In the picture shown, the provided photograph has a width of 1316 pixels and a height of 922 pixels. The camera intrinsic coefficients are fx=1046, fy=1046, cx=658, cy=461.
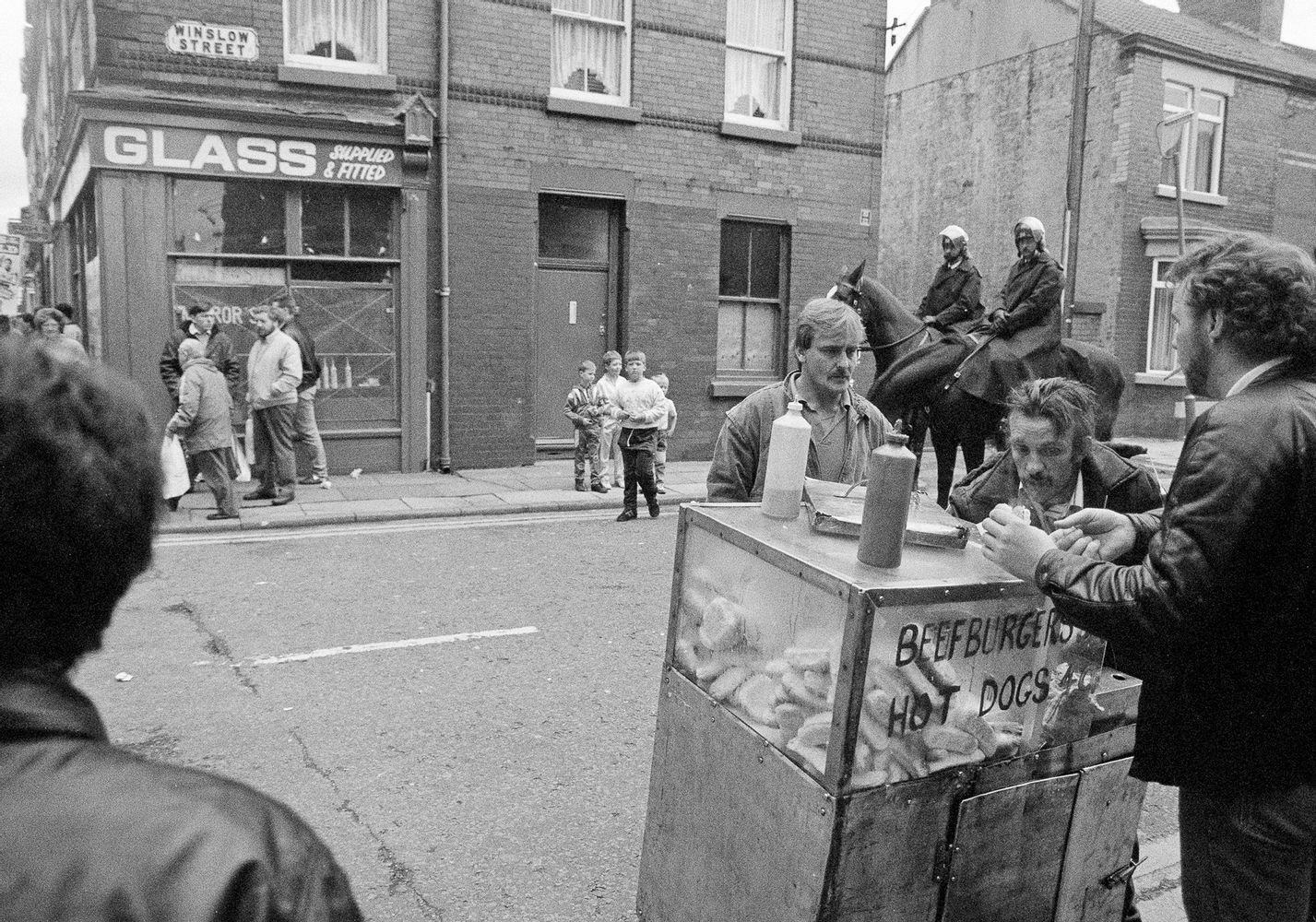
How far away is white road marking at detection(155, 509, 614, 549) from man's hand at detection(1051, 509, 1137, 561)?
747 centimetres

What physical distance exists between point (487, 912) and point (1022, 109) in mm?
21429

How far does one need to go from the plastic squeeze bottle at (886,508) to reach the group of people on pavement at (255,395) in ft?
27.8

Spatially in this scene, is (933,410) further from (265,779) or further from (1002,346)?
(265,779)

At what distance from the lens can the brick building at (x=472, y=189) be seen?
36.6ft

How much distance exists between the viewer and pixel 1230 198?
20.2 metres

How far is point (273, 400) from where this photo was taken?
35.2 feet

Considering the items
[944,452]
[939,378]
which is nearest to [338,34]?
[939,378]

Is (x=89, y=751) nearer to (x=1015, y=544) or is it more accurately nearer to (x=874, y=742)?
(x=874, y=742)

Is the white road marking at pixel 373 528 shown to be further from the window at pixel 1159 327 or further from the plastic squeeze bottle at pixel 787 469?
the window at pixel 1159 327

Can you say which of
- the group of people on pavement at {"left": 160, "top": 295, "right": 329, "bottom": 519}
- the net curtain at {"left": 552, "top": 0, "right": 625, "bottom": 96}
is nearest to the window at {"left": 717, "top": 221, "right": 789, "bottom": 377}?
the net curtain at {"left": 552, "top": 0, "right": 625, "bottom": 96}

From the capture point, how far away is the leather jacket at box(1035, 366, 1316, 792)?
1.99 m

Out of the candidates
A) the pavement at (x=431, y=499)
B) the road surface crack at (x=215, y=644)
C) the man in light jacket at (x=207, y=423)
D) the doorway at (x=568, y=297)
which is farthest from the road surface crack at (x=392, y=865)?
the doorway at (x=568, y=297)

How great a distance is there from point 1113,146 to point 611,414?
13.0 m

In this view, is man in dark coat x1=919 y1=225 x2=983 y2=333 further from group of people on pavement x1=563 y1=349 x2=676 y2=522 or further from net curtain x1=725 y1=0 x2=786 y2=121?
net curtain x1=725 y1=0 x2=786 y2=121
